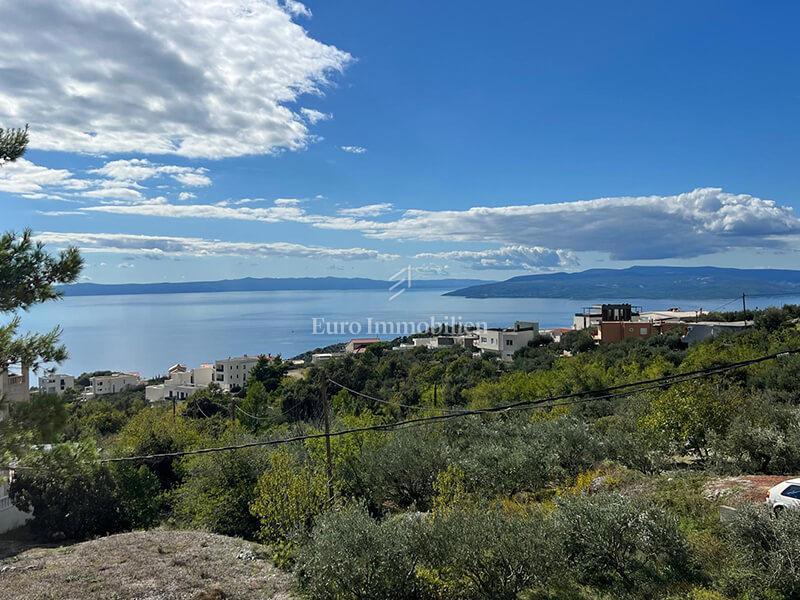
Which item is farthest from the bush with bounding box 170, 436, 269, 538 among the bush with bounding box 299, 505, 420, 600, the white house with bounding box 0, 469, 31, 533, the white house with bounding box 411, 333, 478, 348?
the white house with bounding box 411, 333, 478, 348

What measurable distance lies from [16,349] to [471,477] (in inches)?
391

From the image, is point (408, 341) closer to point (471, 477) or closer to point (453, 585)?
point (471, 477)

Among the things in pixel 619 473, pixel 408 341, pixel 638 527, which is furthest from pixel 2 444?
pixel 408 341

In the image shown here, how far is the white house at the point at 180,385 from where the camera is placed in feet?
204

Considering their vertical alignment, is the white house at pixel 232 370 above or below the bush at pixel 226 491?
below

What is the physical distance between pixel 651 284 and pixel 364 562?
511ft

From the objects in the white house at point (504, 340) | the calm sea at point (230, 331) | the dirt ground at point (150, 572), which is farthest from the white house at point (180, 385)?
the dirt ground at point (150, 572)

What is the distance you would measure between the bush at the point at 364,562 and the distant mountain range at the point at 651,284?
116 m

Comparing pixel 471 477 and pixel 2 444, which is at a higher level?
pixel 2 444

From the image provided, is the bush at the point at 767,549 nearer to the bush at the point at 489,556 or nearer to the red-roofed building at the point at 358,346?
the bush at the point at 489,556

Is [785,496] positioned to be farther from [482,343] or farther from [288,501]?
[482,343]

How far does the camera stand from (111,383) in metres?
69.4

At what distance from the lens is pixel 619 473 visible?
39.4 ft

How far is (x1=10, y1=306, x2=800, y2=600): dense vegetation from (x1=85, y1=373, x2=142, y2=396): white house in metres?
49.6
